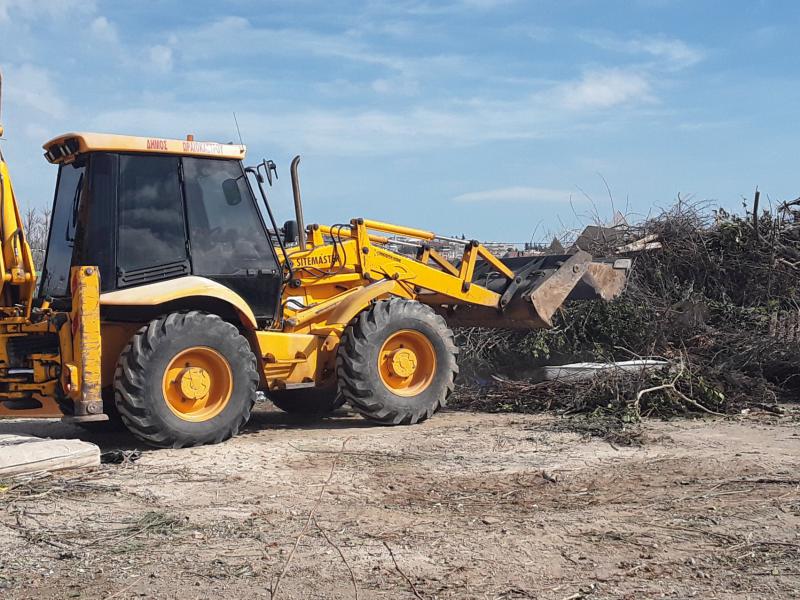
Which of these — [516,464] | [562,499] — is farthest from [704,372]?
[562,499]

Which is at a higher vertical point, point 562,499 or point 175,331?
point 175,331

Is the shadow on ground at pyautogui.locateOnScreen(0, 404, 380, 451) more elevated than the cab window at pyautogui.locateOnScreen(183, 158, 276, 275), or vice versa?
the cab window at pyautogui.locateOnScreen(183, 158, 276, 275)

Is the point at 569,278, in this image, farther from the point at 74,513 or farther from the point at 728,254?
the point at 74,513

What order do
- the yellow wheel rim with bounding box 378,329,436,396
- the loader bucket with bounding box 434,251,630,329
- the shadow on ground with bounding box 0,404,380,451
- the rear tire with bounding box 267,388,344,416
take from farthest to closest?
the loader bucket with bounding box 434,251,630,329, the rear tire with bounding box 267,388,344,416, the yellow wheel rim with bounding box 378,329,436,396, the shadow on ground with bounding box 0,404,380,451

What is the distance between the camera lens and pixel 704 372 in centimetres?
975

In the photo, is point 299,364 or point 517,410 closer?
point 299,364

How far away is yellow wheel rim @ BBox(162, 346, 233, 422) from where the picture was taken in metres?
7.62

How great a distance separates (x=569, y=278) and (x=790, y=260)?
10.9ft

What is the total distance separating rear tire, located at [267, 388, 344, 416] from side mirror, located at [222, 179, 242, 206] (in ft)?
7.47

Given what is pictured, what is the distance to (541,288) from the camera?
9859 mm

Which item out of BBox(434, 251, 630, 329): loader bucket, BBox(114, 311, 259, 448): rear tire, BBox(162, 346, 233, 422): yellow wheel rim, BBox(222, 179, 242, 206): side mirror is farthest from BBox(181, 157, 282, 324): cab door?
BBox(434, 251, 630, 329): loader bucket

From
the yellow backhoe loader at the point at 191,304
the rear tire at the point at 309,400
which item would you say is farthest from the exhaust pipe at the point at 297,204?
the rear tire at the point at 309,400

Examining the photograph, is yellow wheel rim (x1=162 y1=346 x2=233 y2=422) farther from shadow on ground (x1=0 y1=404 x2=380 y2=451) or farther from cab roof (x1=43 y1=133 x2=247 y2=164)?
cab roof (x1=43 y1=133 x2=247 y2=164)

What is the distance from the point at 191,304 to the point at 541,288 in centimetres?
365
